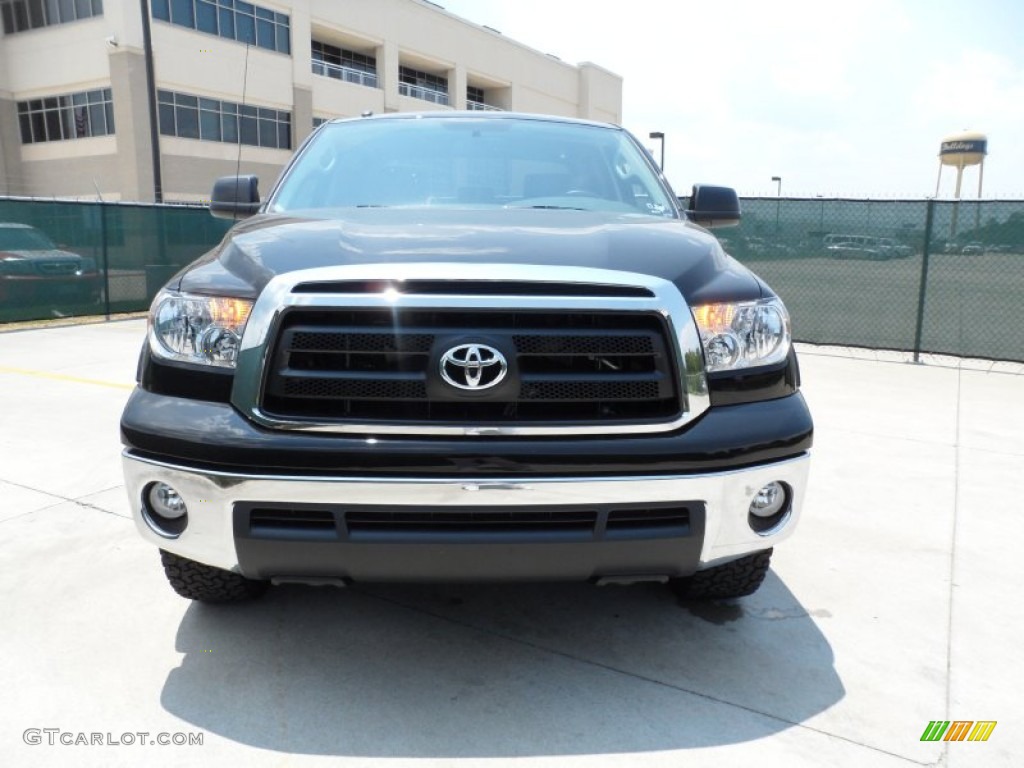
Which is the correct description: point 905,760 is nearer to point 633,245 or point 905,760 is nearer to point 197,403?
point 633,245

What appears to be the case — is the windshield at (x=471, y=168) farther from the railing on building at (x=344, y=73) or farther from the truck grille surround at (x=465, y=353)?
the railing on building at (x=344, y=73)

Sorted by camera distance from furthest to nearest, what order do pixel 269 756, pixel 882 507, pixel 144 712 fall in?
pixel 882 507 → pixel 144 712 → pixel 269 756

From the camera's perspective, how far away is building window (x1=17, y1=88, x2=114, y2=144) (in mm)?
31812

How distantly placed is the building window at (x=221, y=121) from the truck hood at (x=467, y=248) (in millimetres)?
29385

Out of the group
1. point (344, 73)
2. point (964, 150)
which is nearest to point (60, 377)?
point (344, 73)

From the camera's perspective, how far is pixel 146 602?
9.97 feet

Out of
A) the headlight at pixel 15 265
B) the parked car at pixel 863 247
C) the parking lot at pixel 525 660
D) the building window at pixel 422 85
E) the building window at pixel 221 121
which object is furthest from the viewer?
the building window at pixel 422 85

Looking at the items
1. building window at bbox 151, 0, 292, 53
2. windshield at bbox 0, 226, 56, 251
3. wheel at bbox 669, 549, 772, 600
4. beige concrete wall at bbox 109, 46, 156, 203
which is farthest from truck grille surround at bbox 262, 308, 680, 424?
beige concrete wall at bbox 109, 46, 156, 203

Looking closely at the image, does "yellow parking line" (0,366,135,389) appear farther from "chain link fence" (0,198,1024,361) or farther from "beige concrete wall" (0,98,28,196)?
"beige concrete wall" (0,98,28,196)

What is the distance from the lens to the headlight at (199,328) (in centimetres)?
229

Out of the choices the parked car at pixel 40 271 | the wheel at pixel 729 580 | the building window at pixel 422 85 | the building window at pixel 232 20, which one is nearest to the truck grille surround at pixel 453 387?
the wheel at pixel 729 580

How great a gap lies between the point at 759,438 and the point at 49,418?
540 centimetres

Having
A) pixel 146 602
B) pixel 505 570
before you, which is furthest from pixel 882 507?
pixel 146 602

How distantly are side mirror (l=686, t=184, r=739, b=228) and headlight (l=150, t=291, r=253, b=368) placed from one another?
2373 millimetres
